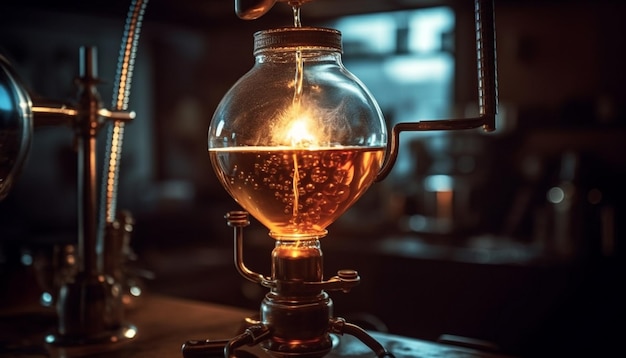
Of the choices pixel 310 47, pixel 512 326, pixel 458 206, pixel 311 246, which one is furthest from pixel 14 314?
pixel 458 206

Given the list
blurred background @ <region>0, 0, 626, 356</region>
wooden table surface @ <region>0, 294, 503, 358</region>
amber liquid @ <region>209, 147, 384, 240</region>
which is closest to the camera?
amber liquid @ <region>209, 147, 384, 240</region>

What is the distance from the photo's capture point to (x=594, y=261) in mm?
2713

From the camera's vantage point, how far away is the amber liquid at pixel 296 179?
2.51ft

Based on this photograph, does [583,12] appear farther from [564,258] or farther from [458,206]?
[564,258]

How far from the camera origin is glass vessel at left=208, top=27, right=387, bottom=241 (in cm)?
77

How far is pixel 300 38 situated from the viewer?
0.78m

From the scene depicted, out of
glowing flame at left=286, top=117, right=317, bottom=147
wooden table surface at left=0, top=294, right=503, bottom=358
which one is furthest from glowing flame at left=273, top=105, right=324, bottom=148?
wooden table surface at left=0, top=294, right=503, bottom=358

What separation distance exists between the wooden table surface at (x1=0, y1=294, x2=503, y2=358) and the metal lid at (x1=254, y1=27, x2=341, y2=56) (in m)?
0.37

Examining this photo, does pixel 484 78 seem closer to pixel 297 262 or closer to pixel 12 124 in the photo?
pixel 297 262

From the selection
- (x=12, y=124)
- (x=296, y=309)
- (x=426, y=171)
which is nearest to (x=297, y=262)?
(x=296, y=309)

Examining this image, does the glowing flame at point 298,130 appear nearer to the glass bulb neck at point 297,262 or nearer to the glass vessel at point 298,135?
the glass vessel at point 298,135

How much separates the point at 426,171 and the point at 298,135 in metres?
3.09

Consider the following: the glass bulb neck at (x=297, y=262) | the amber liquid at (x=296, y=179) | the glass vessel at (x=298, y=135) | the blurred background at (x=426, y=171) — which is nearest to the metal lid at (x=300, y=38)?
the glass vessel at (x=298, y=135)

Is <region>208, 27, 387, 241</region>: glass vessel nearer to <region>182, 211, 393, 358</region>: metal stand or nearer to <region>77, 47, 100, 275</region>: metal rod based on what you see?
<region>182, 211, 393, 358</region>: metal stand
